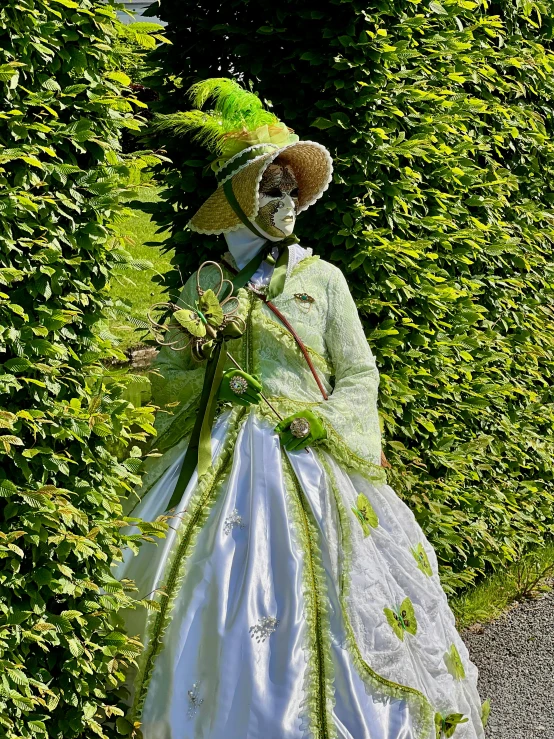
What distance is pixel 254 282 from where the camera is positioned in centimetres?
330

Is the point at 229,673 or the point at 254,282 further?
the point at 254,282

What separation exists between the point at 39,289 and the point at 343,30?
1.80 m

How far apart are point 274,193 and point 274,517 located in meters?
1.02

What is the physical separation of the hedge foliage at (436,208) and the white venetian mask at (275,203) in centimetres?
49

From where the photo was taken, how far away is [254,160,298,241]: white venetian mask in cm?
321

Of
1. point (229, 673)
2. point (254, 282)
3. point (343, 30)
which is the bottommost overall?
point (229, 673)

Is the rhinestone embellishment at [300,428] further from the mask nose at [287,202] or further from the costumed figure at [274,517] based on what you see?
the mask nose at [287,202]

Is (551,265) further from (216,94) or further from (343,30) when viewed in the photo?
(216,94)

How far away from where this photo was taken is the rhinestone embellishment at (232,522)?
2.88 metres

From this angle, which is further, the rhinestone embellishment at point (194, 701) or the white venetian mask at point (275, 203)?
the white venetian mask at point (275, 203)

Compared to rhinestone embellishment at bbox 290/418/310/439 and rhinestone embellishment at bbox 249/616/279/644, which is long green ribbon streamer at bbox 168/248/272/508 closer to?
rhinestone embellishment at bbox 290/418/310/439

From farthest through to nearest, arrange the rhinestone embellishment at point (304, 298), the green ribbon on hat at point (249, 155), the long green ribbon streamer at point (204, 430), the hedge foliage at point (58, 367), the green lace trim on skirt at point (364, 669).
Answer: the rhinestone embellishment at point (304, 298) < the green ribbon on hat at point (249, 155) < the long green ribbon streamer at point (204, 430) < the green lace trim on skirt at point (364, 669) < the hedge foliage at point (58, 367)

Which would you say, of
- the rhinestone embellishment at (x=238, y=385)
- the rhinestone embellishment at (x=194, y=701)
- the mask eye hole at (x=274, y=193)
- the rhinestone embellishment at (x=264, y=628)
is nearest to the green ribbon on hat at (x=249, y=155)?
the mask eye hole at (x=274, y=193)

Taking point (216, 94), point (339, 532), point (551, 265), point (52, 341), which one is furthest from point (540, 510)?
point (52, 341)
